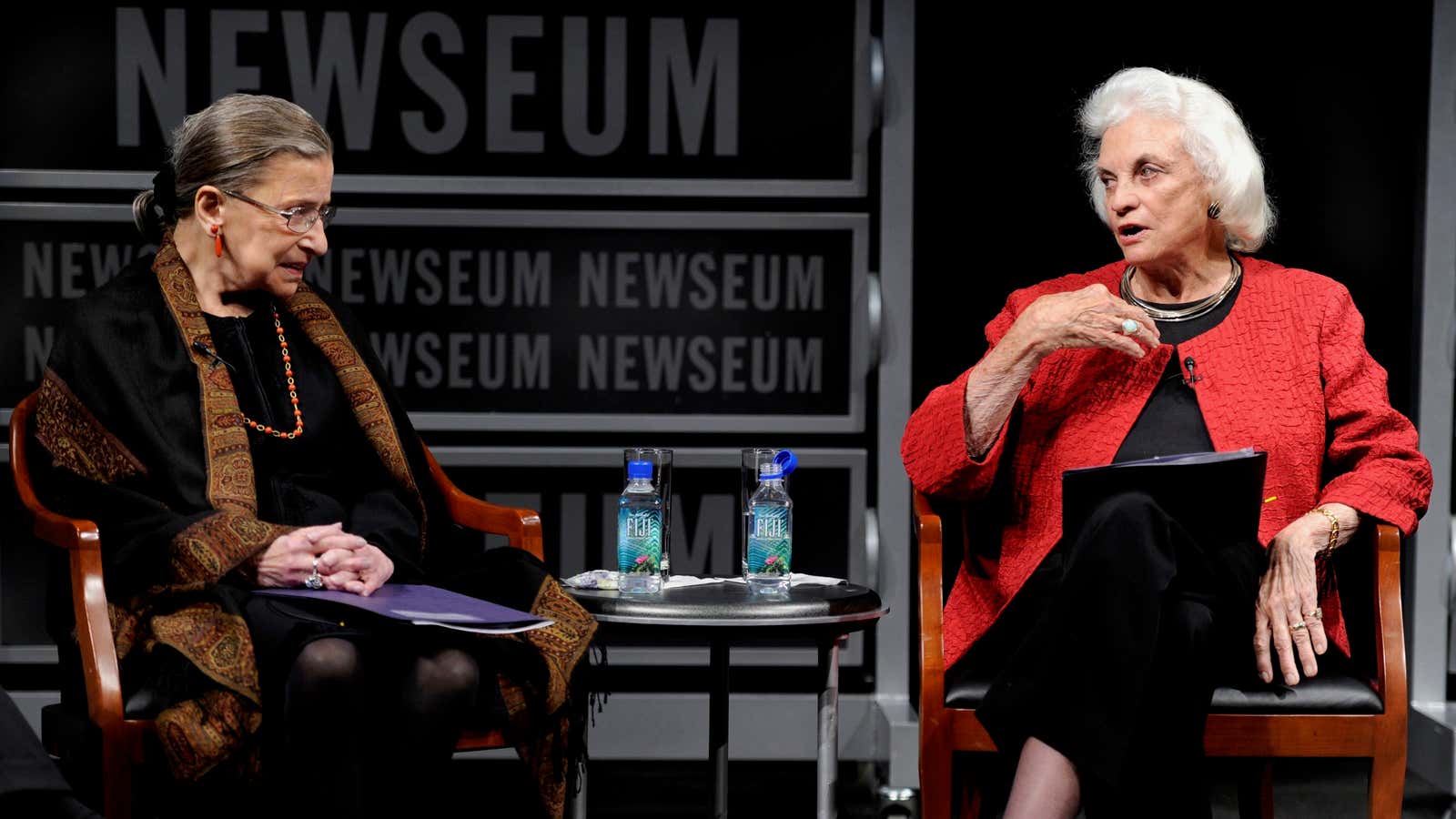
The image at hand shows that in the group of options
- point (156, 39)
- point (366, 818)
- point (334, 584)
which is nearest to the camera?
point (366, 818)

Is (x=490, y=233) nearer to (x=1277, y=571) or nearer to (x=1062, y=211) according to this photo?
(x=1062, y=211)

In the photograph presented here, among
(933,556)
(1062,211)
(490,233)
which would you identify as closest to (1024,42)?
(1062,211)

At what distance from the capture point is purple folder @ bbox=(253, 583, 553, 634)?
2211mm

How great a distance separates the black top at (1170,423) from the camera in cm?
276

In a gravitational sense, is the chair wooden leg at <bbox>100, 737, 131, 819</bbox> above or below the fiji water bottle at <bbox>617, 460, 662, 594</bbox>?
below

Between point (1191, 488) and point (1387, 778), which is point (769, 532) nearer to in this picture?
point (1191, 488)

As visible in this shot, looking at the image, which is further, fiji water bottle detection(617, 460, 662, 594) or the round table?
fiji water bottle detection(617, 460, 662, 594)

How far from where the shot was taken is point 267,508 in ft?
8.44

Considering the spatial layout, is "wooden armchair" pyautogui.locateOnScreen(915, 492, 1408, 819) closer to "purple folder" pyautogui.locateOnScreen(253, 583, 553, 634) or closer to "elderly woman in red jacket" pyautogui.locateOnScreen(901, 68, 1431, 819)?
"elderly woman in red jacket" pyautogui.locateOnScreen(901, 68, 1431, 819)

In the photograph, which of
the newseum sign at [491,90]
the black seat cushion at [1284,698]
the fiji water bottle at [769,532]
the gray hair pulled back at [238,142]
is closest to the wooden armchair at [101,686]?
the fiji water bottle at [769,532]

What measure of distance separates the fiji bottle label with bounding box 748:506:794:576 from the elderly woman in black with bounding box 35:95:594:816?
0.34 m

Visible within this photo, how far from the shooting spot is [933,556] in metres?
2.65

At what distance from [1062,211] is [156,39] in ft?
7.64

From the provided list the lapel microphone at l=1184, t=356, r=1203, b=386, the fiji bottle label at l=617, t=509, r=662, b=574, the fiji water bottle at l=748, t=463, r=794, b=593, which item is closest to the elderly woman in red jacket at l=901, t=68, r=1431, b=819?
the lapel microphone at l=1184, t=356, r=1203, b=386
